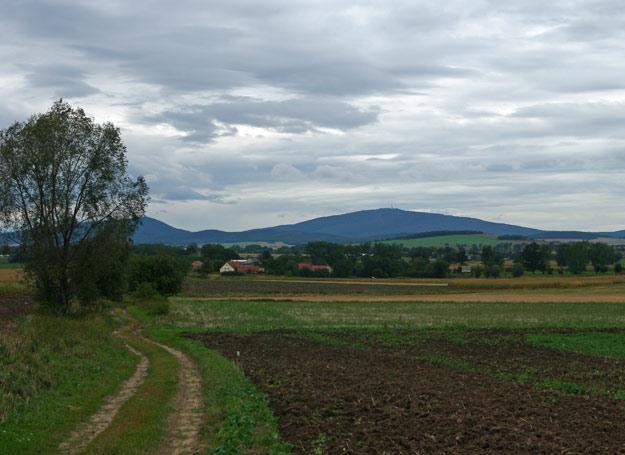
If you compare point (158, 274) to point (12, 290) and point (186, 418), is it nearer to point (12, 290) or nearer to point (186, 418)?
point (12, 290)

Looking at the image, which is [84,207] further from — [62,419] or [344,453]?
[344,453]

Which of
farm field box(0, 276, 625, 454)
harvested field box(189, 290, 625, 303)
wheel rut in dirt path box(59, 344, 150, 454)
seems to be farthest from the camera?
harvested field box(189, 290, 625, 303)

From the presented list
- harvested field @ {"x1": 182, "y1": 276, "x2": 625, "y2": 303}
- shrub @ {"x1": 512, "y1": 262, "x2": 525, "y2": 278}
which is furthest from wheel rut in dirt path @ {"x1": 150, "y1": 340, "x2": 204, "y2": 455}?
shrub @ {"x1": 512, "y1": 262, "x2": 525, "y2": 278}

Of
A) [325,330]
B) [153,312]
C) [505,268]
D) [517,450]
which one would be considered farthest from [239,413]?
[505,268]

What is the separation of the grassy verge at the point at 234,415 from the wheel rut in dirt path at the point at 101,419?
6.97 ft

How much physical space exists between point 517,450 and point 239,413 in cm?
657

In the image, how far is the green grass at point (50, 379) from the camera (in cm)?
1523

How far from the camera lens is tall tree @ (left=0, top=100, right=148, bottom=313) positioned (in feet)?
149

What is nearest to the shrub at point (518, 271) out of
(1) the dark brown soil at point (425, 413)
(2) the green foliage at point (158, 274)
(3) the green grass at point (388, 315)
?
(3) the green grass at point (388, 315)

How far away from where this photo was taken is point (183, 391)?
2166 centimetres

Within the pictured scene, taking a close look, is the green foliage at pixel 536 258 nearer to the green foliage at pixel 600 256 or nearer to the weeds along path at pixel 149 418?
the green foliage at pixel 600 256

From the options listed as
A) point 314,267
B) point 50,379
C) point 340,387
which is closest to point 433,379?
point 340,387

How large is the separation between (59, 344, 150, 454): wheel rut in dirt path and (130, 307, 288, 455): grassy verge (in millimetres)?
2124

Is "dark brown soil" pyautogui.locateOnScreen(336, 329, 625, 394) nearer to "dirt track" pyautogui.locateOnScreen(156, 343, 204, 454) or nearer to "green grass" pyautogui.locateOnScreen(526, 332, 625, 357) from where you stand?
"green grass" pyautogui.locateOnScreen(526, 332, 625, 357)
